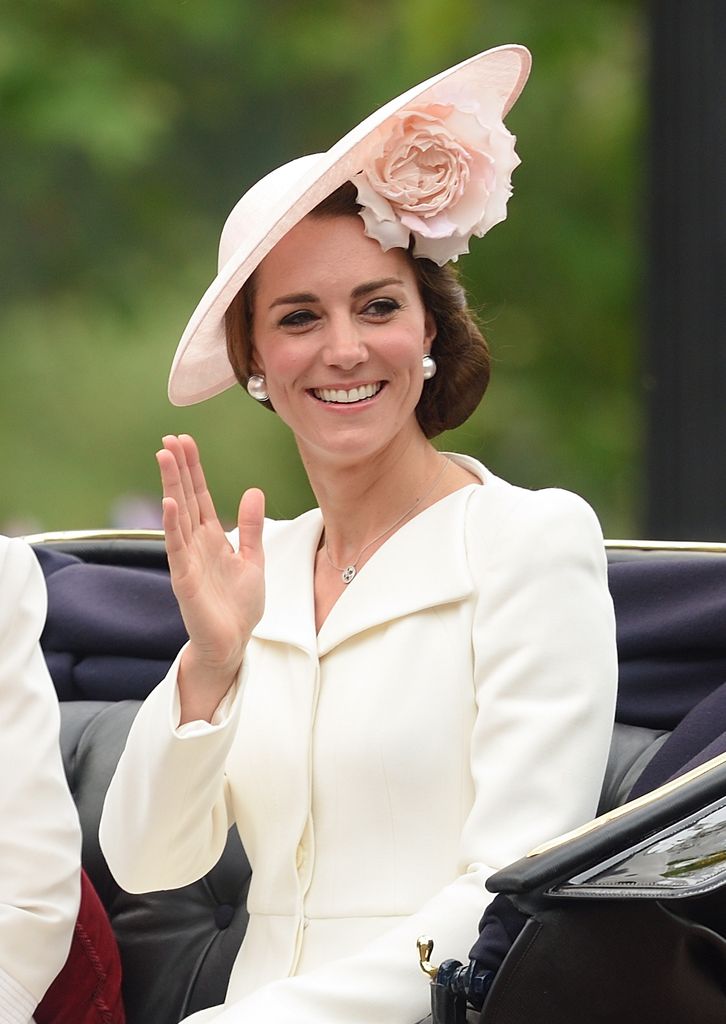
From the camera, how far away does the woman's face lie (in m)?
2.07

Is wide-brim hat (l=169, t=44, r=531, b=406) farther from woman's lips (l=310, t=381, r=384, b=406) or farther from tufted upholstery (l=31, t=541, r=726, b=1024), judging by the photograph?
tufted upholstery (l=31, t=541, r=726, b=1024)

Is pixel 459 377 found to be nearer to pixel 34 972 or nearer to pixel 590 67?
pixel 34 972

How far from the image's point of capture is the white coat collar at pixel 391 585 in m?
2.04

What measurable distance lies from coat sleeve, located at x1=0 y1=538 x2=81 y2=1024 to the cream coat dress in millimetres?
75

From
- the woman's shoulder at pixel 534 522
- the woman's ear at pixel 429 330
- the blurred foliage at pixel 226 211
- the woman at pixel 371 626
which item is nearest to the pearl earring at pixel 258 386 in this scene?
the woman at pixel 371 626

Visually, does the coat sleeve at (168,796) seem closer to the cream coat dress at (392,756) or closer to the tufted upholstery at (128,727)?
the cream coat dress at (392,756)

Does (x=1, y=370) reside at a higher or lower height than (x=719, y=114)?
lower

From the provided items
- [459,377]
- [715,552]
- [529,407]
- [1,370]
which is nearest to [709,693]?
[715,552]

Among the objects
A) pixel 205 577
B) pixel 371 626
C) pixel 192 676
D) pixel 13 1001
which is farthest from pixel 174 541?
pixel 13 1001

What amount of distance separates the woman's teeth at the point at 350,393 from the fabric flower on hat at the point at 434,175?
0.17 metres

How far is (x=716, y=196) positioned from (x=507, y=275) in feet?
6.76

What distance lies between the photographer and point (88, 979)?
227 cm

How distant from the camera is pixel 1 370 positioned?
6047 millimetres

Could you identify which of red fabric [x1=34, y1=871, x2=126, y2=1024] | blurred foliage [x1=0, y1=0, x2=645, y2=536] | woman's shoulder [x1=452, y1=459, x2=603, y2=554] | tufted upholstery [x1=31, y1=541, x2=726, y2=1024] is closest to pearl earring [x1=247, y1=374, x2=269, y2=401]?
woman's shoulder [x1=452, y1=459, x2=603, y2=554]
